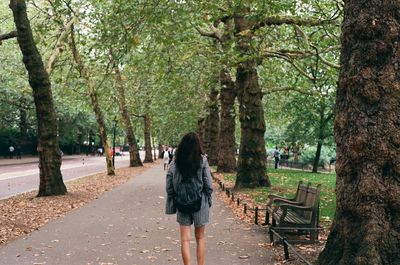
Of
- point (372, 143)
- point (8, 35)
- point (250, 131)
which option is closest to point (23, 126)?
point (250, 131)

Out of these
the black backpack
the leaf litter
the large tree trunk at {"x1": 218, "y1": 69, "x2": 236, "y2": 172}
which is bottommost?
the leaf litter

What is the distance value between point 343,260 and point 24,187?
17311 millimetres

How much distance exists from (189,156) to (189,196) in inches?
18.7

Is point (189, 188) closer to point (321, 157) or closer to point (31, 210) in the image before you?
point (31, 210)

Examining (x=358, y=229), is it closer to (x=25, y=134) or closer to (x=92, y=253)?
(x=92, y=253)

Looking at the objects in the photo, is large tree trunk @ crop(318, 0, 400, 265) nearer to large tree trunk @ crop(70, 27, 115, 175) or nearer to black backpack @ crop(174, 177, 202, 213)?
black backpack @ crop(174, 177, 202, 213)

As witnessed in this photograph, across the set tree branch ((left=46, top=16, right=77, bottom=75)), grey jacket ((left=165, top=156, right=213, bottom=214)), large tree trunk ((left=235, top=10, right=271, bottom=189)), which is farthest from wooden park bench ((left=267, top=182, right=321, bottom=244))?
tree branch ((left=46, top=16, right=77, bottom=75))

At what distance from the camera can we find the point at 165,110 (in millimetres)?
33031

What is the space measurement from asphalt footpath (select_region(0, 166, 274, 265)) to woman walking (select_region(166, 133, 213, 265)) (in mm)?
978

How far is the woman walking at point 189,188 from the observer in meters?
5.87

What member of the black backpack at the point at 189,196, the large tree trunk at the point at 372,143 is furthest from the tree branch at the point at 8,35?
the large tree trunk at the point at 372,143

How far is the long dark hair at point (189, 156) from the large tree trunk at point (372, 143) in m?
1.71

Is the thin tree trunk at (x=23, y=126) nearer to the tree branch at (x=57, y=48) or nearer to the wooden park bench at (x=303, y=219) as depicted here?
the tree branch at (x=57, y=48)

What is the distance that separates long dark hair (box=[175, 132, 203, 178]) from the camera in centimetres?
587
